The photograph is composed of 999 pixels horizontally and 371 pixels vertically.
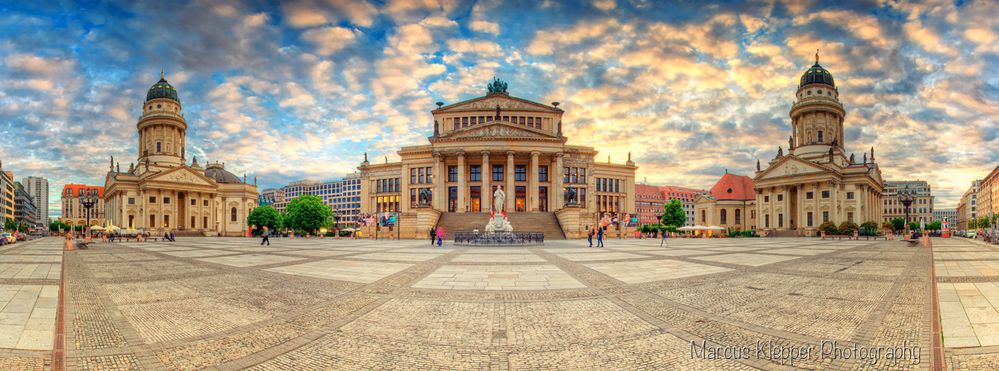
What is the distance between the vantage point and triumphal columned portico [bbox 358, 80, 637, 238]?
54625mm

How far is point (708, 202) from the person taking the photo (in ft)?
304

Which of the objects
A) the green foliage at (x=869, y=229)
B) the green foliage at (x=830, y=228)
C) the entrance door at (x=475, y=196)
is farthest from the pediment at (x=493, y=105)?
the green foliage at (x=869, y=229)

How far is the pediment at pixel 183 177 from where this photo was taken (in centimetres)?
7894

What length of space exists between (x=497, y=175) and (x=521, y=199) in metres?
5.32

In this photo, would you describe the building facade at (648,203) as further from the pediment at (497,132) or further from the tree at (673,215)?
the pediment at (497,132)

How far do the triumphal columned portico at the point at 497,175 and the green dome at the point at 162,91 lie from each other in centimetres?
4571

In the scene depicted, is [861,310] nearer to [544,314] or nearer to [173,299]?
[544,314]

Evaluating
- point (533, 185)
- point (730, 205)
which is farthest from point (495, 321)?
point (730, 205)

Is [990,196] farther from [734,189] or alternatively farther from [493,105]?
[493,105]

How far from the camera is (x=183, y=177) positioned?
272 ft

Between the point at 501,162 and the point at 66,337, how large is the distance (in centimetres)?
6118

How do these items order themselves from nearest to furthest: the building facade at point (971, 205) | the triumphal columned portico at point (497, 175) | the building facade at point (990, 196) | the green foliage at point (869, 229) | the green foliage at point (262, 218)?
the triumphal columned portico at point (497, 175) < the green foliage at point (869, 229) < the green foliage at point (262, 218) < the building facade at point (990, 196) < the building facade at point (971, 205)

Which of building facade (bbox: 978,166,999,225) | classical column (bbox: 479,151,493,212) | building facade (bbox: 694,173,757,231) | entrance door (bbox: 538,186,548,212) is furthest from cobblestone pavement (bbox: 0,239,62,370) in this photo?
building facade (bbox: 978,166,999,225)

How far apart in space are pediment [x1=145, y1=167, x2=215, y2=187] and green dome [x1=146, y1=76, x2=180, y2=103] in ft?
62.9
